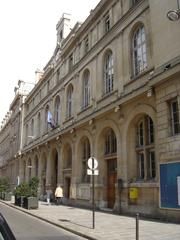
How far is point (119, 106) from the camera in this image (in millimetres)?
19562

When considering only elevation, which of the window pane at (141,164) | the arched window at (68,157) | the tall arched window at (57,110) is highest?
the tall arched window at (57,110)

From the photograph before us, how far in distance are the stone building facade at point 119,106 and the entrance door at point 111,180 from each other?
0.06 meters

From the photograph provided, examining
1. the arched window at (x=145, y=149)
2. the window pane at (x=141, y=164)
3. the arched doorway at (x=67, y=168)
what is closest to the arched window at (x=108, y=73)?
the arched window at (x=145, y=149)

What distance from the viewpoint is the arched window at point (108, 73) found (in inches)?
882

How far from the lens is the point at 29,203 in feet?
73.6

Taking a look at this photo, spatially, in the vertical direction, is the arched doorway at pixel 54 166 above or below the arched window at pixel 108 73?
below

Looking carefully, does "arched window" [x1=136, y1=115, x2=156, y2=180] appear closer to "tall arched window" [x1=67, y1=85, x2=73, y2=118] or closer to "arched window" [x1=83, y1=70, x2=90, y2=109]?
"arched window" [x1=83, y1=70, x2=90, y2=109]

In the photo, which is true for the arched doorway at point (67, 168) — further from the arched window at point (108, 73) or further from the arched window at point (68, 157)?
the arched window at point (108, 73)

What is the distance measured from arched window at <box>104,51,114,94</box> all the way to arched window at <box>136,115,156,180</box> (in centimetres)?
465

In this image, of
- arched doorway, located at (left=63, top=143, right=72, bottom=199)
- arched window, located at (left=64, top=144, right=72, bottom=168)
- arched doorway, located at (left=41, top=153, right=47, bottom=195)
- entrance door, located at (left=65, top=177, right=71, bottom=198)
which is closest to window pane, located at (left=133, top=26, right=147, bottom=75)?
arched doorway, located at (left=63, top=143, right=72, bottom=199)

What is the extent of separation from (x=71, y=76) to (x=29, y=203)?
475 inches

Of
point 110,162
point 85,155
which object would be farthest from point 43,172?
point 110,162

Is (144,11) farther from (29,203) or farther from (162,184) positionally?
(29,203)

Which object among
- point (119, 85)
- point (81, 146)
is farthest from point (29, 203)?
point (119, 85)
